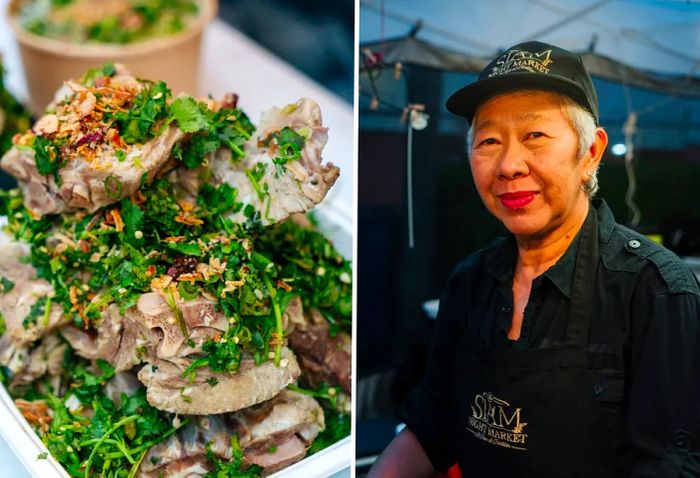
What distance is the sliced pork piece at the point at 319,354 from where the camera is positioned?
1554 mm

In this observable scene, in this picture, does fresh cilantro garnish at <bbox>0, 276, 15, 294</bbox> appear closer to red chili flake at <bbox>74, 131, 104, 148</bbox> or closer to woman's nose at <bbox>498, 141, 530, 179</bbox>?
red chili flake at <bbox>74, 131, 104, 148</bbox>

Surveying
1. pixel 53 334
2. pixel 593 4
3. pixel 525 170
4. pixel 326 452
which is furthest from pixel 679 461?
pixel 53 334

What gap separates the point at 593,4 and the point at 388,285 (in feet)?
2.06

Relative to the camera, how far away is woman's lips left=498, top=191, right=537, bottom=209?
1.18 meters

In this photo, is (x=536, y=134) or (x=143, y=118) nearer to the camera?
(x=536, y=134)

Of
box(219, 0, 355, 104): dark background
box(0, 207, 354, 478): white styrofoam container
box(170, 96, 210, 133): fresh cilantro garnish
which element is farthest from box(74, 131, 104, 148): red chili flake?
box(219, 0, 355, 104): dark background

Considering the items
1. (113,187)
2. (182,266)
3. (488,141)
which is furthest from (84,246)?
(488,141)

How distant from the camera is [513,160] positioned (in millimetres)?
1168

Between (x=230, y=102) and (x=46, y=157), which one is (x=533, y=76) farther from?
(x=46, y=157)

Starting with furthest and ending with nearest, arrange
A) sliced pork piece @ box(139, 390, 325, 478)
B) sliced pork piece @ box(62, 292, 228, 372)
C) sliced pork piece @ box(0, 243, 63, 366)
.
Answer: sliced pork piece @ box(0, 243, 63, 366)
sliced pork piece @ box(139, 390, 325, 478)
sliced pork piece @ box(62, 292, 228, 372)

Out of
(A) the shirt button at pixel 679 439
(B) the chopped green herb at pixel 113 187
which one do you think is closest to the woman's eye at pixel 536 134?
(A) the shirt button at pixel 679 439

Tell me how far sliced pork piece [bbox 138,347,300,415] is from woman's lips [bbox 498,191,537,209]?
521 millimetres

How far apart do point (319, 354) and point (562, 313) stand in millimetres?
575

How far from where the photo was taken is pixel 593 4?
1.33 metres
